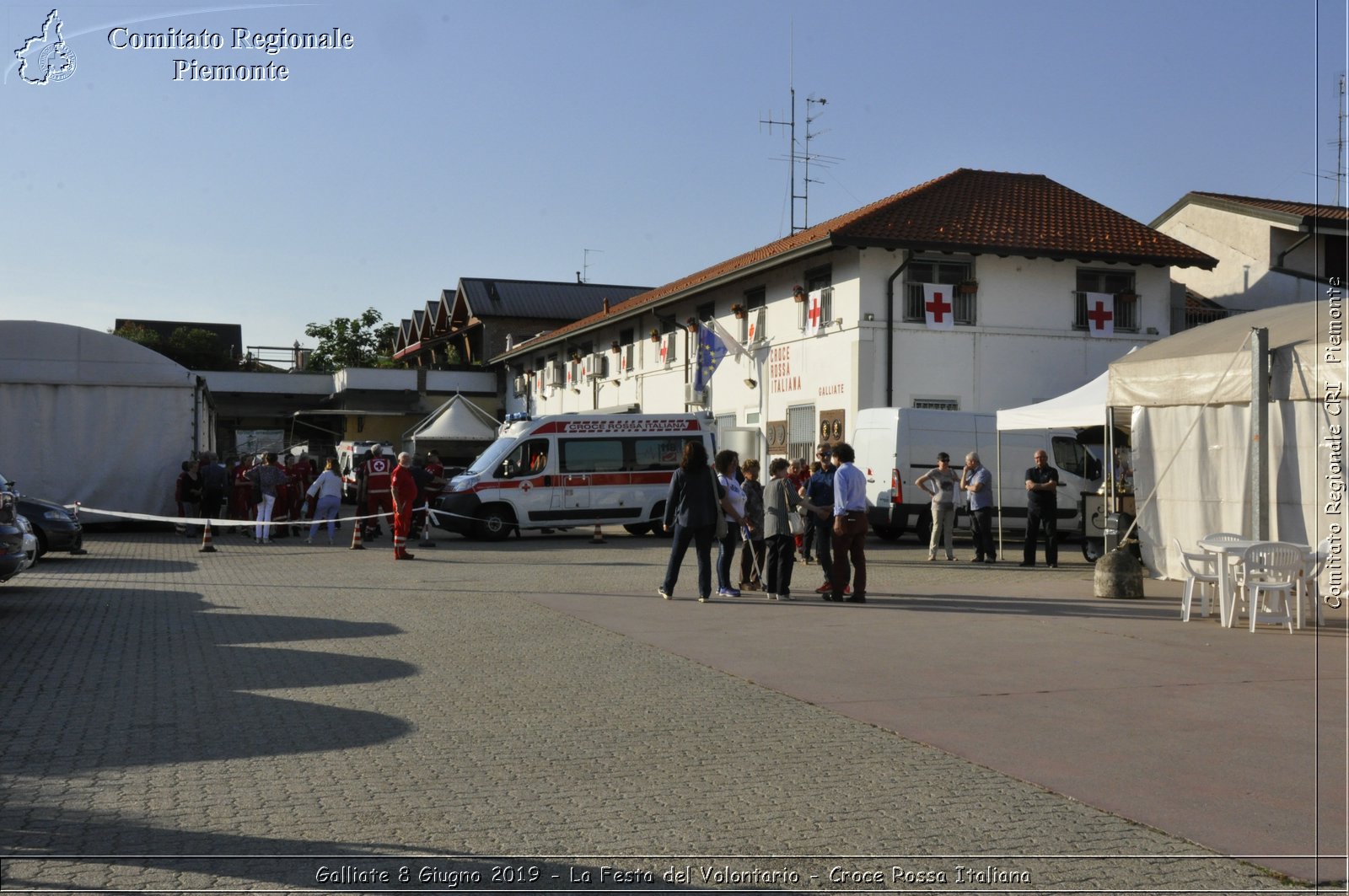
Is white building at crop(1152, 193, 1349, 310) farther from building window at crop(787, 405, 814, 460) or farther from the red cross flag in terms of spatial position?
building window at crop(787, 405, 814, 460)

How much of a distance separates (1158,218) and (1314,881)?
39.9 meters

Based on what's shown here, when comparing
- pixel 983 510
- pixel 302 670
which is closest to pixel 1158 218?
pixel 983 510

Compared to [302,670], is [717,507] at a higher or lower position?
higher

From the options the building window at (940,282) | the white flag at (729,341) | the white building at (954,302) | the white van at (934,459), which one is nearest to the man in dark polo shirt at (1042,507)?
the white van at (934,459)

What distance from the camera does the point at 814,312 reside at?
29500mm

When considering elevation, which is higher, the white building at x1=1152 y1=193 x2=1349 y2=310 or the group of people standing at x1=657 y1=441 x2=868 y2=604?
the white building at x1=1152 y1=193 x2=1349 y2=310

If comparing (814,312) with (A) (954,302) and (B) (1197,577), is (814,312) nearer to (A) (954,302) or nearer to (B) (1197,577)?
(A) (954,302)

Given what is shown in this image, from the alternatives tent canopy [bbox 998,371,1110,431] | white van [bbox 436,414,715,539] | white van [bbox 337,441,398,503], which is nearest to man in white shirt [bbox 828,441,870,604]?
tent canopy [bbox 998,371,1110,431]

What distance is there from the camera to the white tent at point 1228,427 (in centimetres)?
1312

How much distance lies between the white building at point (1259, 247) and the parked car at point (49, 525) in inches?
1092

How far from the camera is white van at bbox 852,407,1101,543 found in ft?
74.9

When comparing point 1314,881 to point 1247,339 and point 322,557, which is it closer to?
point 1247,339

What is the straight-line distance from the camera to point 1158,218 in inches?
1628

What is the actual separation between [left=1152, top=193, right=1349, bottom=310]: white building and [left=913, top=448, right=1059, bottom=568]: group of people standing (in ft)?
57.1
